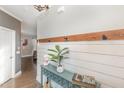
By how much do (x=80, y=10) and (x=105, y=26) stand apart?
722 mm

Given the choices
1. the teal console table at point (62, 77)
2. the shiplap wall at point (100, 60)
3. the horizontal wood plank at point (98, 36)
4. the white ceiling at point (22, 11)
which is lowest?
the teal console table at point (62, 77)

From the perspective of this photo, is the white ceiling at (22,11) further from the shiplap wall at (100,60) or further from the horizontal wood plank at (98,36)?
the shiplap wall at (100,60)

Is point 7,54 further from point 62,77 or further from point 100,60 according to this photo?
point 100,60

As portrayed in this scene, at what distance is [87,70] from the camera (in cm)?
213

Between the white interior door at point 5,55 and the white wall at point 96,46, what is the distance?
7.07 ft

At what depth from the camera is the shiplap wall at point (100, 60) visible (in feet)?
5.27

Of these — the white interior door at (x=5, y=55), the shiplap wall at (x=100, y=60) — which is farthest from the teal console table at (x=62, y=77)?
the white interior door at (x=5, y=55)

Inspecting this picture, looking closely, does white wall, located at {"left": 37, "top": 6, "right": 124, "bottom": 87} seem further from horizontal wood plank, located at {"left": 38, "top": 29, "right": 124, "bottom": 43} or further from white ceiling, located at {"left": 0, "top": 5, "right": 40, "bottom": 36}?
white ceiling, located at {"left": 0, "top": 5, "right": 40, "bottom": 36}

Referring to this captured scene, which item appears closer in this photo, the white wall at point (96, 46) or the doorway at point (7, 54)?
the white wall at point (96, 46)

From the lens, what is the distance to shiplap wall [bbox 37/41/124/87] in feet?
5.27

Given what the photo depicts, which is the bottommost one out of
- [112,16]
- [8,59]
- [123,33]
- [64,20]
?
[8,59]

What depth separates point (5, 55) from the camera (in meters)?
4.08
